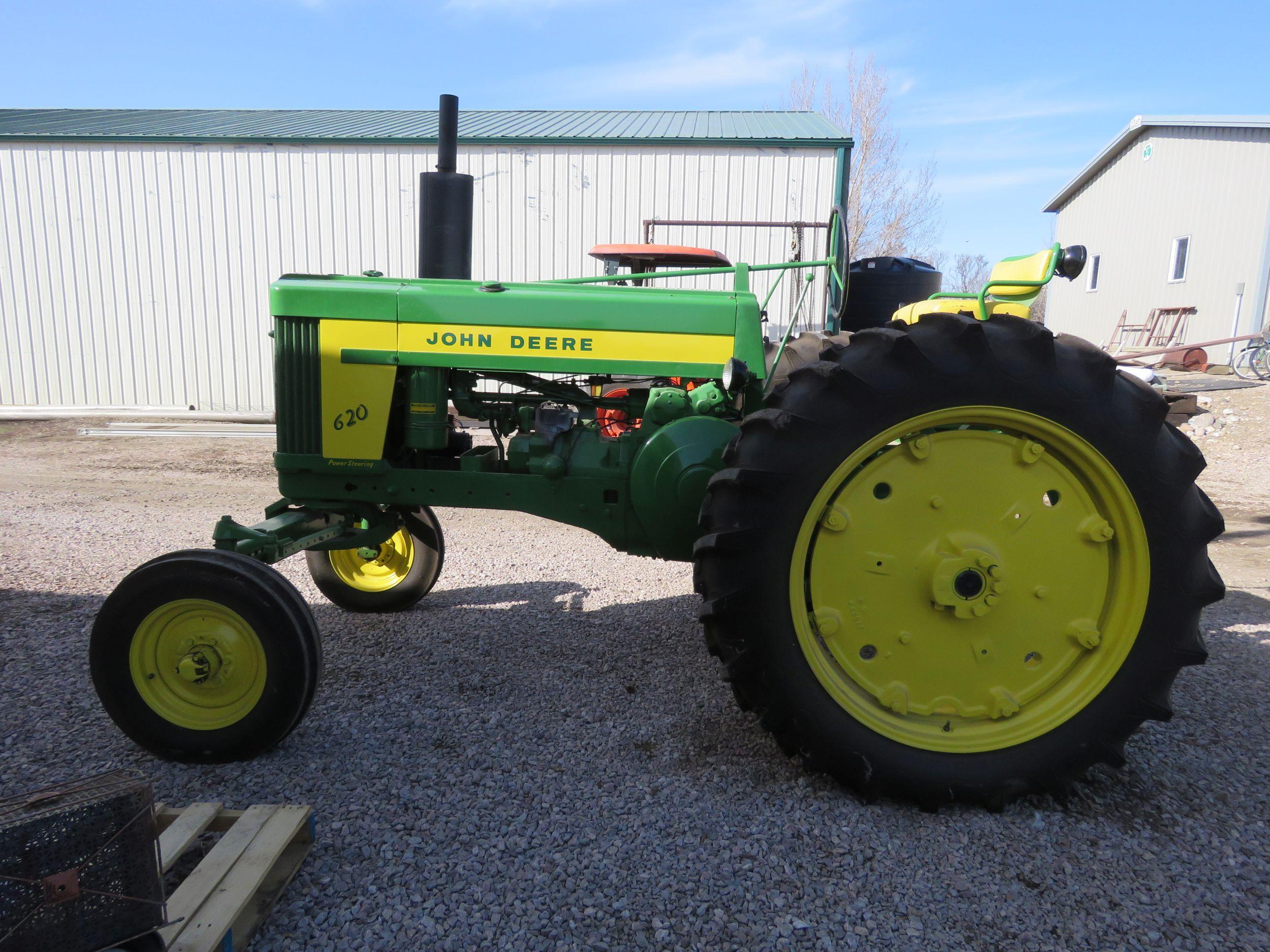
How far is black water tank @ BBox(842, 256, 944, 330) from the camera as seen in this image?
926 centimetres

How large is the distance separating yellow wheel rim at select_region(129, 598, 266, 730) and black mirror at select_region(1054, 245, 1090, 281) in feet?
8.68

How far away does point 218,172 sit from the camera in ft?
33.1

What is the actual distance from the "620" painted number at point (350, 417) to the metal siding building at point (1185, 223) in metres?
12.6

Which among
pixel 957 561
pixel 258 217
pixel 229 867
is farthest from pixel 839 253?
pixel 258 217

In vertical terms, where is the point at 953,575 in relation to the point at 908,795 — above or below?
above

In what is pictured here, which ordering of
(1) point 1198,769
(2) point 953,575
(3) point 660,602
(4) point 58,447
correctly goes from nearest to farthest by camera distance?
(2) point 953,575 < (1) point 1198,769 < (3) point 660,602 < (4) point 58,447

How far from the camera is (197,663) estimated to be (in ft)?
7.48

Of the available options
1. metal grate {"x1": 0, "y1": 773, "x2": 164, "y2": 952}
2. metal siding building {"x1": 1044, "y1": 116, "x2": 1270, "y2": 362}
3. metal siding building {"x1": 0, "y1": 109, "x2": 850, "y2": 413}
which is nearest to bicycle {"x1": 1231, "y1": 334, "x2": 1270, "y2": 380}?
metal siding building {"x1": 1044, "y1": 116, "x2": 1270, "y2": 362}

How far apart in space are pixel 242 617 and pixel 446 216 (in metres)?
1.65

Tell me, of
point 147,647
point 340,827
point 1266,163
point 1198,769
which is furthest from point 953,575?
point 1266,163

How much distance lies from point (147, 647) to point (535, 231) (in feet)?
27.6

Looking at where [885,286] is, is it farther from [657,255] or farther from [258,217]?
[258,217]

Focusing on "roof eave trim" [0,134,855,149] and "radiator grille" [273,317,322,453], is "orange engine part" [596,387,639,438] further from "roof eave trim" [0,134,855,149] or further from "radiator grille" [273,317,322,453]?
"roof eave trim" [0,134,855,149]

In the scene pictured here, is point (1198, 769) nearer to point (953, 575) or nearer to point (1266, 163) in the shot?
point (953, 575)
